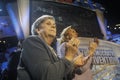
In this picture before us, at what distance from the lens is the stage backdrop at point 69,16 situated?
177cm

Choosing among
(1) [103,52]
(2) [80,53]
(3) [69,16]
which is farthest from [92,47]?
(3) [69,16]

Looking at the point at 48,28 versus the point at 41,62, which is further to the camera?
the point at 48,28

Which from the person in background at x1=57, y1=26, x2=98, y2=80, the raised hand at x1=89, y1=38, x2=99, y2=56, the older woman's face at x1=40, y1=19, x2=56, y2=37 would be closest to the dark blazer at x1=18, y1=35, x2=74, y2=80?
the older woman's face at x1=40, y1=19, x2=56, y2=37

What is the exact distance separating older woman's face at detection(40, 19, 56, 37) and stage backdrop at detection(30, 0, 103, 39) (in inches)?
10.4

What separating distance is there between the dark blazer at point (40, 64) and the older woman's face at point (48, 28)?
0.10 metres

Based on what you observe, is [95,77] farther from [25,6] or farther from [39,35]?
[25,6]

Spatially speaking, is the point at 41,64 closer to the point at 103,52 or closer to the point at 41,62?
the point at 41,62

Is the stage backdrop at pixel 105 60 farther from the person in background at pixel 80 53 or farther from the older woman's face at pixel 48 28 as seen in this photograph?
the older woman's face at pixel 48 28

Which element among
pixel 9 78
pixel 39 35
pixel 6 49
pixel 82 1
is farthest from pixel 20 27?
pixel 6 49

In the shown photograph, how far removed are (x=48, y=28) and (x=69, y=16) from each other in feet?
2.04

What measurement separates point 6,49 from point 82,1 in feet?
8.75

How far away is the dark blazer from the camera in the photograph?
117 centimetres

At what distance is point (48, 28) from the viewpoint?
141cm

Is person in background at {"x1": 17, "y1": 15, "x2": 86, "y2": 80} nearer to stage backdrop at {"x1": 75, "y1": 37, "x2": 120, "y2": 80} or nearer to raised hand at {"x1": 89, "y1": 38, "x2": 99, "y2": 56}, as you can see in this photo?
raised hand at {"x1": 89, "y1": 38, "x2": 99, "y2": 56}
